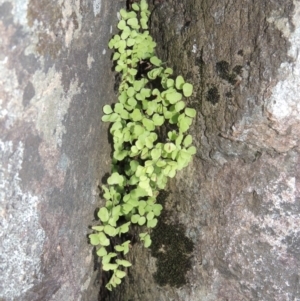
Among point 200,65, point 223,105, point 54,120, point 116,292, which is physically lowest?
point 116,292

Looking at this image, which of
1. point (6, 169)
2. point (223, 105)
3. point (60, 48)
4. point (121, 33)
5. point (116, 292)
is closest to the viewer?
point (6, 169)

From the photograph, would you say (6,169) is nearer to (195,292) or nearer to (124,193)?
(124,193)

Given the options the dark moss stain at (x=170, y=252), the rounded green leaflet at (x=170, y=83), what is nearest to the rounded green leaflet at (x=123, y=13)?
the rounded green leaflet at (x=170, y=83)

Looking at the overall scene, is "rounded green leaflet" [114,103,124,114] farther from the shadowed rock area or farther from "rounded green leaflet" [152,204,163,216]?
"rounded green leaflet" [152,204,163,216]

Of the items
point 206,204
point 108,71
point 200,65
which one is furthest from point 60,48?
point 206,204

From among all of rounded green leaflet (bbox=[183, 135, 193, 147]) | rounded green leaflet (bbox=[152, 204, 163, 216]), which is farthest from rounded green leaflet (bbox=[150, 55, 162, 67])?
rounded green leaflet (bbox=[152, 204, 163, 216])

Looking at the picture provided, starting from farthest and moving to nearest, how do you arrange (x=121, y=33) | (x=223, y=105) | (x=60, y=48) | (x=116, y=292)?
1. (x=116, y=292)
2. (x=121, y=33)
3. (x=223, y=105)
4. (x=60, y=48)
